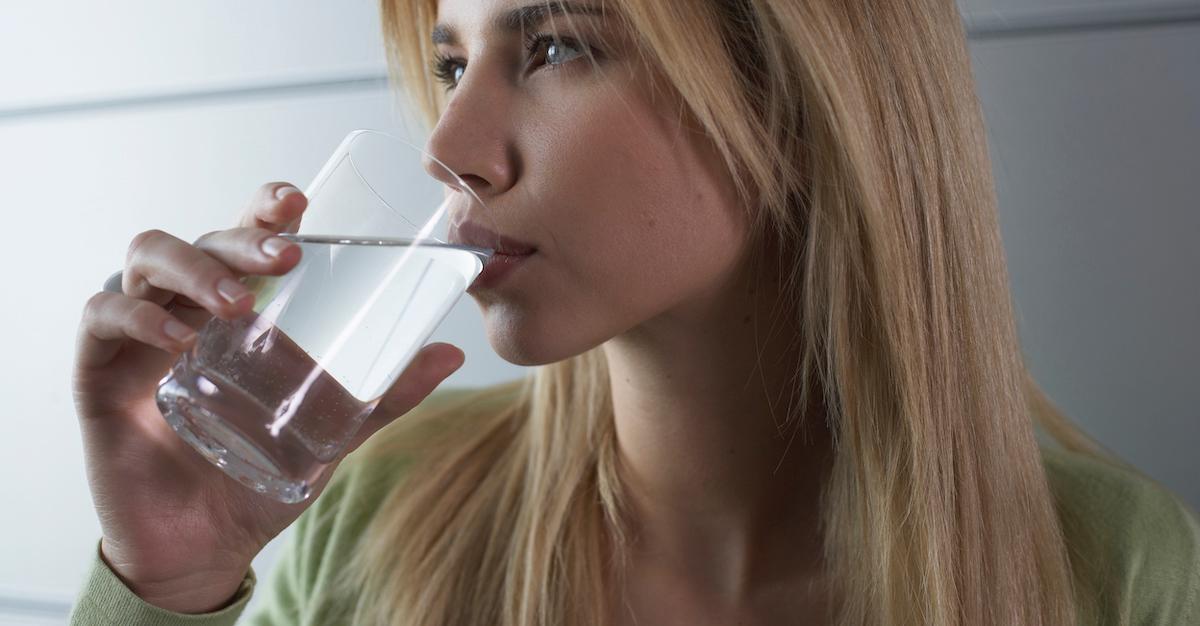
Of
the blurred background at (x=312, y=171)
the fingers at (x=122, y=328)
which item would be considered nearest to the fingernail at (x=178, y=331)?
the fingers at (x=122, y=328)

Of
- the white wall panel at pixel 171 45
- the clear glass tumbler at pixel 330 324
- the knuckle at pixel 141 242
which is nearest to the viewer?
the clear glass tumbler at pixel 330 324

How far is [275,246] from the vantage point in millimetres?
690

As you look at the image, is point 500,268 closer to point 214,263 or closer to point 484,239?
point 484,239

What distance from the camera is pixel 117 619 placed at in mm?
896

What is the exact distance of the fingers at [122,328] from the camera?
28.6 inches

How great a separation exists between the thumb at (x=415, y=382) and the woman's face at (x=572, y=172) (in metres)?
0.05

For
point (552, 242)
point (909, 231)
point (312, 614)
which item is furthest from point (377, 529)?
point (909, 231)

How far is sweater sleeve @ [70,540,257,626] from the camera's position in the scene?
0.90 meters

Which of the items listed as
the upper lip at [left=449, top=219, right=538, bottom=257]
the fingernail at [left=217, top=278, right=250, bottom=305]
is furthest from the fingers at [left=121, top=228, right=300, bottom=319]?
the upper lip at [left=449, top=219, right=538, bottom=257]

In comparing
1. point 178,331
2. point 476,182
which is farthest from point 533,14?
point 178,331

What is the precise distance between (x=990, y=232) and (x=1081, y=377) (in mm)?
299

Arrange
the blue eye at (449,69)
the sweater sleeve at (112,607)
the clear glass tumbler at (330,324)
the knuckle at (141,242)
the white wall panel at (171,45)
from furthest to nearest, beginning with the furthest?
the white wall panel at (171,45) < the blue eye at (449,69) < the sweater sleeve at (112,607) < the knuckle at (141,242) < the clear glass tumbler at (330,324)

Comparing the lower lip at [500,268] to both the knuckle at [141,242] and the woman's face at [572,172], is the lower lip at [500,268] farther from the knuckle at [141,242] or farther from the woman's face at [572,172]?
the knuckle at [141,242]

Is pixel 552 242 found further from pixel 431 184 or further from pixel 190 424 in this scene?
pixel 190 424
